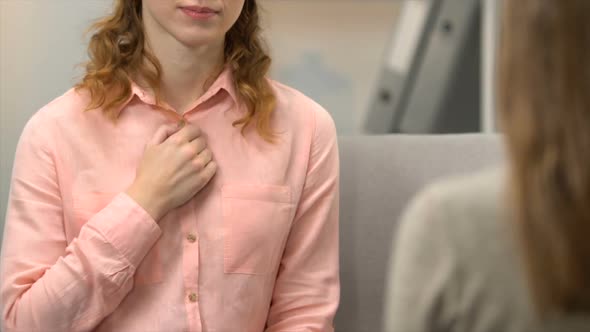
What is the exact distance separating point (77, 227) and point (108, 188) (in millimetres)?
66

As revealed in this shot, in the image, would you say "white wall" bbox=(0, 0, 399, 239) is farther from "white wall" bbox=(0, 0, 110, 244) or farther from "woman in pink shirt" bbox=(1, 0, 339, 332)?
"woman in pink shirt" bbox=(1, 0, 339, 332)

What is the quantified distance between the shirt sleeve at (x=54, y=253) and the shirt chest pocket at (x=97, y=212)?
0.03m

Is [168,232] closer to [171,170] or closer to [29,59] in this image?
[171,170]

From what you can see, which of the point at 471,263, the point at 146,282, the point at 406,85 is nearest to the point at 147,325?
the point at 146,282

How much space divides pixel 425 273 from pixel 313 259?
671 mm

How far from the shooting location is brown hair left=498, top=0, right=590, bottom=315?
628 millimetres

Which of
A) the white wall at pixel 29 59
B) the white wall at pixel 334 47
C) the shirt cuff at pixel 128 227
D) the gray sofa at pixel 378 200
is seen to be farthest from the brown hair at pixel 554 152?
the white wall at pixel 334 47

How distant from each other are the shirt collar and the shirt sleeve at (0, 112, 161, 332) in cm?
12

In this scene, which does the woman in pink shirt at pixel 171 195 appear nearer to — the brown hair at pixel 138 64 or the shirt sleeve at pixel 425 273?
the brown hair at pixel 138 64

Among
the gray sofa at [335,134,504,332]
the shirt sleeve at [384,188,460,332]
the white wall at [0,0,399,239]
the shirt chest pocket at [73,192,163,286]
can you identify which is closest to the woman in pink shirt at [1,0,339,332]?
the shirt chest pocket at [73,192,163,286]

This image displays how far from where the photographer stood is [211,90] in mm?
1311

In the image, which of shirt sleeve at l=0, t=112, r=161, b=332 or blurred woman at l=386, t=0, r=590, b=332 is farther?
shirt sleeve at l=0, t=112, r=161, b=332

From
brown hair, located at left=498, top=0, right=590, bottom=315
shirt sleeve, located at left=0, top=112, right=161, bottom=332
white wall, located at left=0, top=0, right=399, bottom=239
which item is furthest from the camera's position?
white wall, located at left=0, top=0, right=399, bottom=239

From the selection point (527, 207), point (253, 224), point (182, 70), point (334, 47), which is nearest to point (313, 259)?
point (253, 224)
